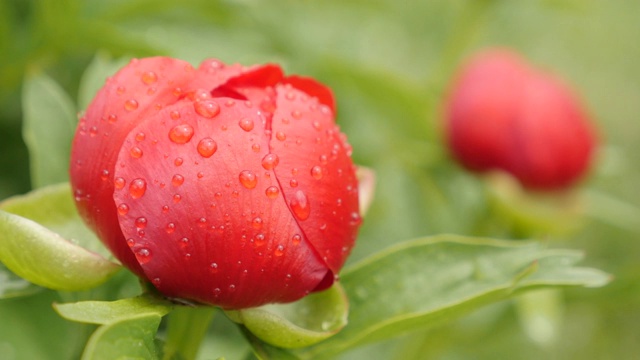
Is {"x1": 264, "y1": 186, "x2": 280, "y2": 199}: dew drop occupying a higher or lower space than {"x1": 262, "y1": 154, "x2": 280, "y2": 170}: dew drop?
lower

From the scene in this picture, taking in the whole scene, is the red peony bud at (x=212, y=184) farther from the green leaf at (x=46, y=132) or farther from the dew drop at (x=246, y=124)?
the green leaf at (x=46, y=132)

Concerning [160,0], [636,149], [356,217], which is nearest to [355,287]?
[356,217]

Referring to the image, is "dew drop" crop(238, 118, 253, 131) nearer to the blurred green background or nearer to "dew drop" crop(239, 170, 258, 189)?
"dew drop" crop(239, 170, 258, 189)

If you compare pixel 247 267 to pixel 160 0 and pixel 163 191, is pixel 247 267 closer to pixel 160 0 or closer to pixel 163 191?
pixel 163 191

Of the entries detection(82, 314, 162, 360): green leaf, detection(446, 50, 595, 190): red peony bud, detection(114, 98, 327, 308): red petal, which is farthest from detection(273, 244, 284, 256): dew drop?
detection(446, 50, 595, 190): red peony bud

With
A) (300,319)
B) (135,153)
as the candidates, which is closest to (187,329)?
(300,319)

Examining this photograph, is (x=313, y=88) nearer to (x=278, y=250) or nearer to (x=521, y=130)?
(x=278, y=250)

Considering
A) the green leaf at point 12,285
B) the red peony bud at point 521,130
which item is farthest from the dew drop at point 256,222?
the red peony bud at point 521,130
